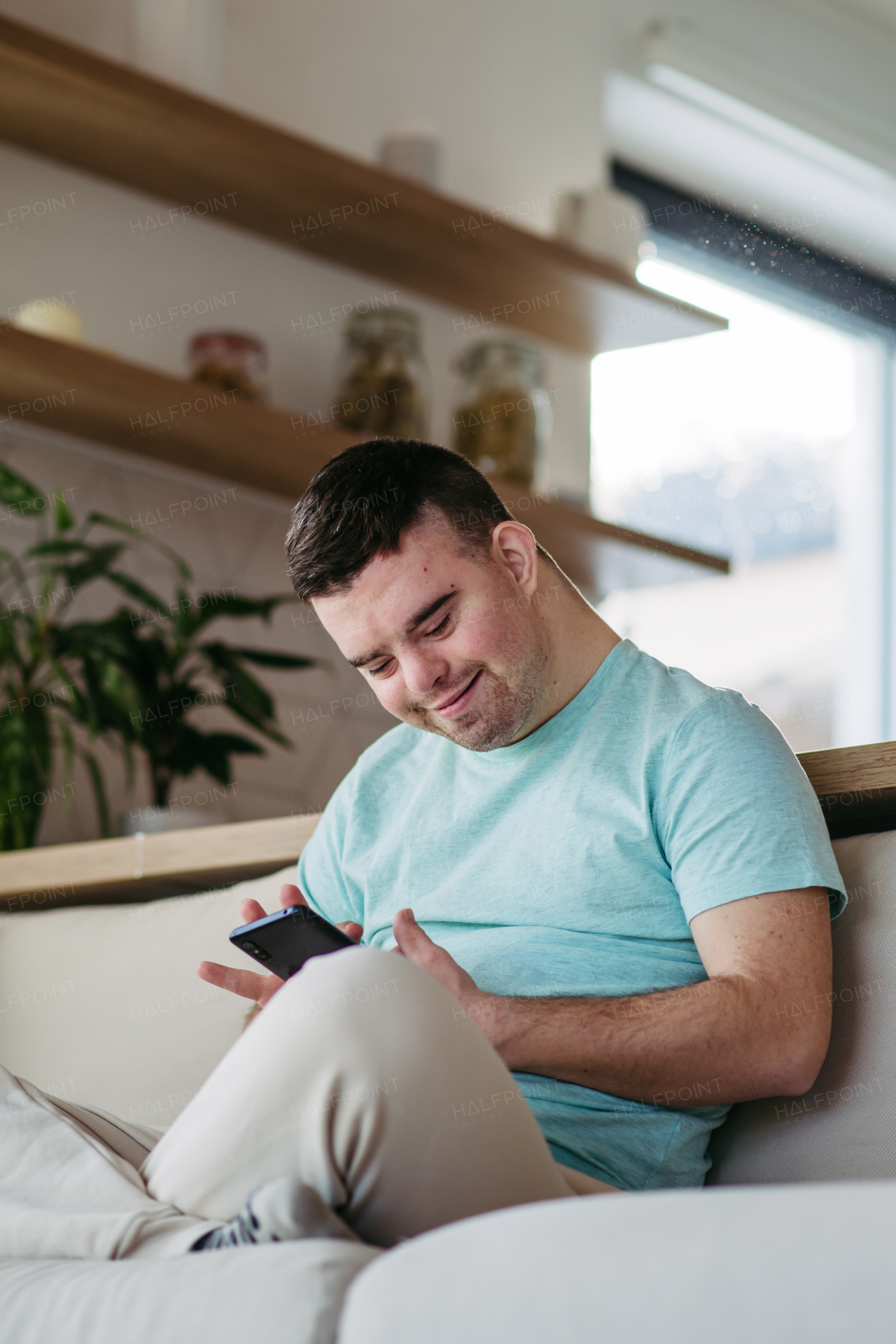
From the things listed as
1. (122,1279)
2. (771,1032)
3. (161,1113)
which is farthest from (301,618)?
(122,1279)

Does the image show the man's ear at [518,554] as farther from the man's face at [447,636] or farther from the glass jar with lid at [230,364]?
the glass jar with lid at [230,364]

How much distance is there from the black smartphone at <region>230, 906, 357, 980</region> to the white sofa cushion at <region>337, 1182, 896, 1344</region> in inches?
19.9

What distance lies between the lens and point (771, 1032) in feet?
3.13

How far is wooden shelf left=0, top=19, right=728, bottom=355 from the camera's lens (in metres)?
2.13

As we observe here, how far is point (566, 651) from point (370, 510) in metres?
0.22

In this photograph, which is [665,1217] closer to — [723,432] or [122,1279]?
[122,1279]

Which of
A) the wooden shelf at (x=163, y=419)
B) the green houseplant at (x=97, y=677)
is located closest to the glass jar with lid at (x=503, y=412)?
the wooden shelf at (x=163, y=419)

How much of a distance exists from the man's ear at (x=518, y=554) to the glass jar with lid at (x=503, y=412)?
1.28 meters

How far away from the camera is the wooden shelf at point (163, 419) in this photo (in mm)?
2027

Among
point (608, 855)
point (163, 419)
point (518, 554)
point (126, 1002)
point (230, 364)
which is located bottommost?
point (126, 1002)

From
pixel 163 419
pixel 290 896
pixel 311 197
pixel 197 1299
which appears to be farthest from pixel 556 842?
pixel 311 197

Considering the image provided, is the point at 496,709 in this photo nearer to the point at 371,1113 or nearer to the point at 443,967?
the point at 443,967

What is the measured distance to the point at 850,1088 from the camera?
987 millimetres

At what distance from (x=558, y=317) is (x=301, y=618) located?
87 centimetres
